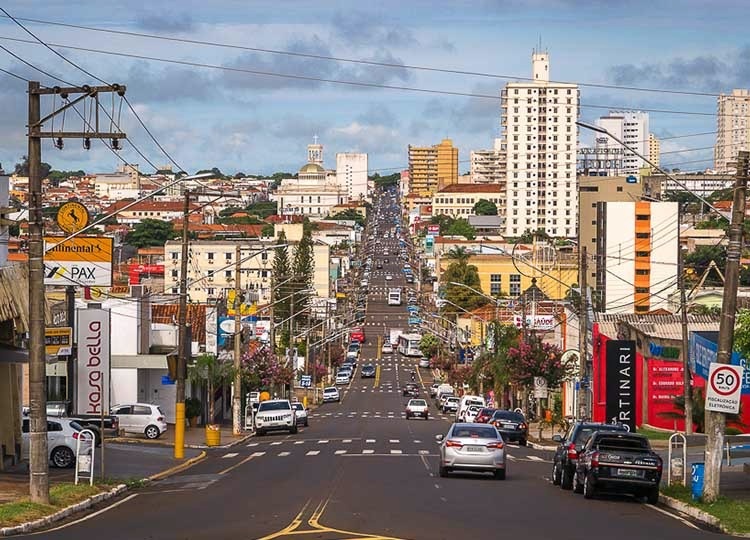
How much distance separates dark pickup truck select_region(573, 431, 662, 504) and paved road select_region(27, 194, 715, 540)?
0.43m

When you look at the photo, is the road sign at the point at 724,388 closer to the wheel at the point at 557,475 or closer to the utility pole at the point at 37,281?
the wheel at the point at 557,475

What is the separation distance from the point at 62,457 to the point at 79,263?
20468 mm

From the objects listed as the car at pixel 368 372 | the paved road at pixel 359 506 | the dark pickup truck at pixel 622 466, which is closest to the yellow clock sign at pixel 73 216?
the paved road at pixel 359 506

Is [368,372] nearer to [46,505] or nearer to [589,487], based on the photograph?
[589,487]

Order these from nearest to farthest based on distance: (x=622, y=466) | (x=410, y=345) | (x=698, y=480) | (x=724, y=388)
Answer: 1. (x=724, y=388)
2. (x=698, y=480)
3. (x=622, y=466)
4. (x=410, y=345)

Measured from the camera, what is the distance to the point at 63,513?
27.5 meters

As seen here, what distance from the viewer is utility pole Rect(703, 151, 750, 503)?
29984mm

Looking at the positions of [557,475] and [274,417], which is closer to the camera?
[557,475]

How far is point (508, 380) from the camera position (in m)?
85.9

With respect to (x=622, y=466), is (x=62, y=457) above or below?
below

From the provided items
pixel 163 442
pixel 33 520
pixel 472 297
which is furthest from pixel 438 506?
pixel 472 297

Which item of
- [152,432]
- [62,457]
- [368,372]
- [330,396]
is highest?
[62,457]

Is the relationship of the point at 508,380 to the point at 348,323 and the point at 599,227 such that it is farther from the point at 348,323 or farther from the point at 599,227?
the point at 348,323

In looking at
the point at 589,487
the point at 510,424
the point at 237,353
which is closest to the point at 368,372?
the point at 237,353
